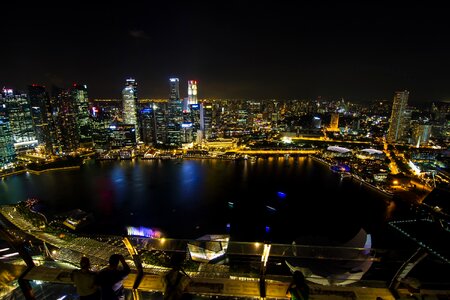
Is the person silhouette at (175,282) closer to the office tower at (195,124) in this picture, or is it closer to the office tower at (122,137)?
the office tower at (122,137)

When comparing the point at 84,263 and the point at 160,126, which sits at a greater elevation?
the point at 84,263

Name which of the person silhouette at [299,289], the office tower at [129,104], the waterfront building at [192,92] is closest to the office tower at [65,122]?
the office tower at [129,104]

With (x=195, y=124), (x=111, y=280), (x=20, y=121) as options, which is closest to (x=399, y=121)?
(x=195, y=124)

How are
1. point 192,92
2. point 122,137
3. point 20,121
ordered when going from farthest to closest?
point 192,92
point 20,121
point 122,137

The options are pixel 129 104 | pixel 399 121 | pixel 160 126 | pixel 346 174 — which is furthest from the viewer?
pixel 129 104

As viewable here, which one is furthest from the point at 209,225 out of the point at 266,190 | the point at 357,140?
the point at 357,140

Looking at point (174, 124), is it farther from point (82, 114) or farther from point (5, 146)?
point (5, 146)

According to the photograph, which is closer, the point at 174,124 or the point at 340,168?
the point at 340,168

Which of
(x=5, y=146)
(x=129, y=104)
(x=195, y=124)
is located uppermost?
(x=129, y=104)
